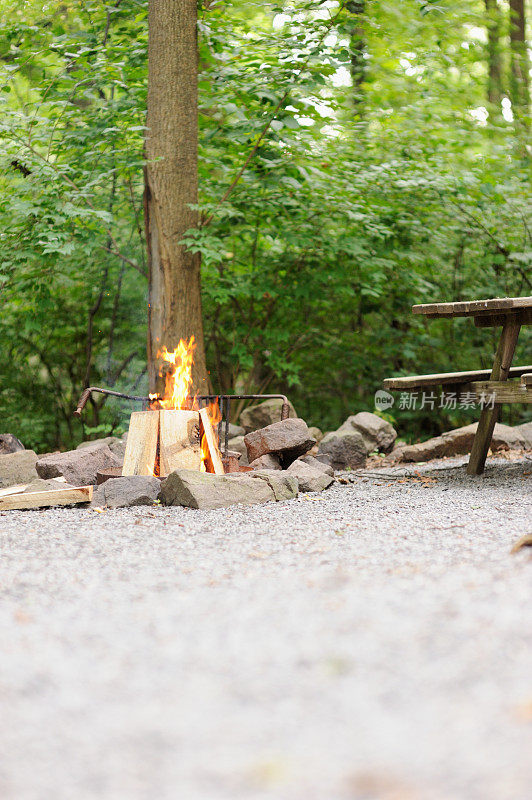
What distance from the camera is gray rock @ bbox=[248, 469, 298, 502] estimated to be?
4.61m

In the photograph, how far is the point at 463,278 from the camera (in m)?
9.72

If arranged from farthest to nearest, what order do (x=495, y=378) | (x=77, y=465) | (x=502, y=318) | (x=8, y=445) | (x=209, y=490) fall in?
(x=8, y=445), (x=502, y=318), (x=77, y=465), (x=495, y=378), (x=209, y=490)

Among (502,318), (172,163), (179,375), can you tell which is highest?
(172,163)

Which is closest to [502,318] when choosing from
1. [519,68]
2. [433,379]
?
[433,379]

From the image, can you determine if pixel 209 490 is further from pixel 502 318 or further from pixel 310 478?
pixel 502 318

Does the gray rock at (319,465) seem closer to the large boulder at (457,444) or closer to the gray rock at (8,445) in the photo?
the large boulder at (457,444)

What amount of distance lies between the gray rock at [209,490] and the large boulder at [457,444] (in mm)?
2834

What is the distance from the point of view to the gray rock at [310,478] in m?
5.11

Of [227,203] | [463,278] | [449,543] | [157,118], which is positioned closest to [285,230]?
[227,203]

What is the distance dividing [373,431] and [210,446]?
9.41 ft

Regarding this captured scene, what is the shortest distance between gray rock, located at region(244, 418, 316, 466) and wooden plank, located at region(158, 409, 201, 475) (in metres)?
0.73

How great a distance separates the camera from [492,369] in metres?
5.48

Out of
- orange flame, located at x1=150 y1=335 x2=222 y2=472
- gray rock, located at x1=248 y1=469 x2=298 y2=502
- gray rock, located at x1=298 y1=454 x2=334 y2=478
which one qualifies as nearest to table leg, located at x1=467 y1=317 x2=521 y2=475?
gray rock, located at x1=298 y1=454 x2=334 y2=478

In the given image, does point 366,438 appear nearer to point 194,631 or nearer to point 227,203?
point 227,203
